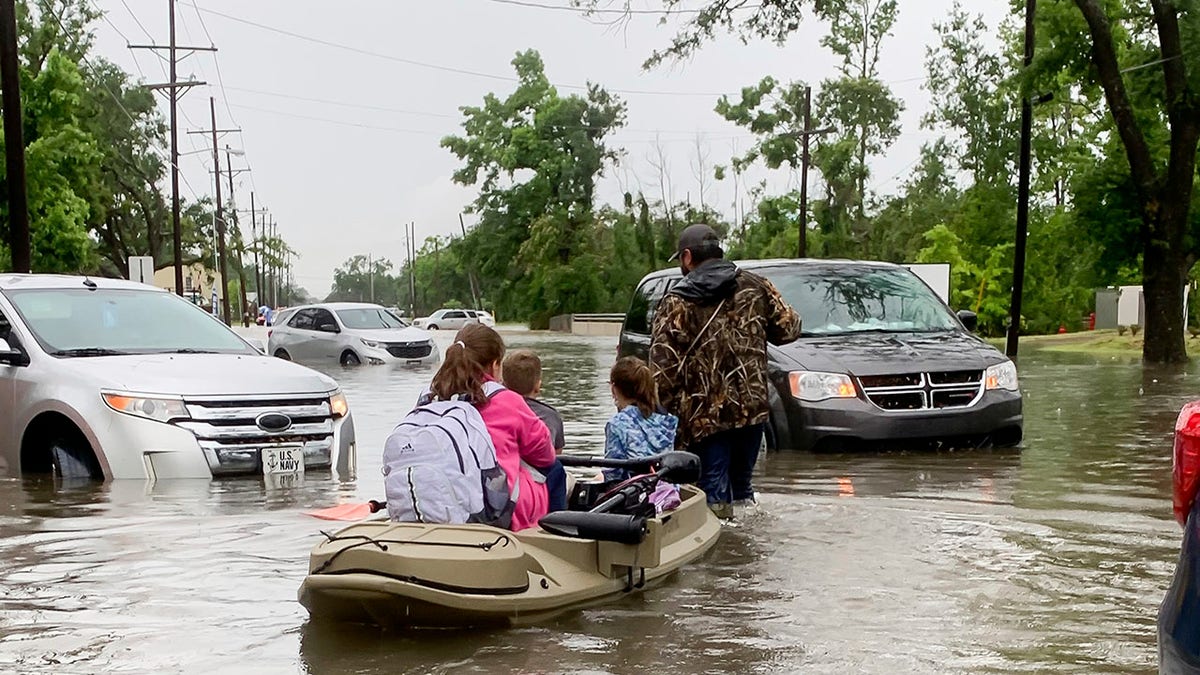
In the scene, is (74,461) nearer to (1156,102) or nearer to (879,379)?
(879,379)

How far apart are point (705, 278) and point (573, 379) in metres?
16.5

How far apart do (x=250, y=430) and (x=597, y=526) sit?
4446mm

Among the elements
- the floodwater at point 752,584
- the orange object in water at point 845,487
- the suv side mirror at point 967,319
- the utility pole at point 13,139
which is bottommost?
the floodwater at point 752,584

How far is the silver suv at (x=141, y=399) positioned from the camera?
948cm

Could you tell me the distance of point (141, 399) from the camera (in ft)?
31.1

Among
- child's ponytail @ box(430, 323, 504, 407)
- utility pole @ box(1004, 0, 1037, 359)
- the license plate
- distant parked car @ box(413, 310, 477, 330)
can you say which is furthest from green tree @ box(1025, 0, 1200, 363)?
distant parked car @ box(413, 310, 477, 330)

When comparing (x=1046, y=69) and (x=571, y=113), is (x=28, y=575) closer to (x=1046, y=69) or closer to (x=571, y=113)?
(x=1046, y=69)

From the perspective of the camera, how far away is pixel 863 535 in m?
8.08

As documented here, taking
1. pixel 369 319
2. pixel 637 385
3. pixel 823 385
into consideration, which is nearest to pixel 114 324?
pixel 637 385

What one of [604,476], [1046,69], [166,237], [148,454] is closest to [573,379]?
[1046,69]

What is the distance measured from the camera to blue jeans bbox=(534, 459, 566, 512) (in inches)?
263

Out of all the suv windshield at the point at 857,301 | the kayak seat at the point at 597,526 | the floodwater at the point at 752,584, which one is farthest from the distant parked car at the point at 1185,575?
the suv windshield at the point at 857,301

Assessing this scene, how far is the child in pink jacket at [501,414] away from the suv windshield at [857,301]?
19.3ft

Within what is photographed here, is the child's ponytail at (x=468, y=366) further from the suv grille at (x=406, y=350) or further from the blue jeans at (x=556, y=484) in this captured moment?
the suv grille at (x=406, y=350)
